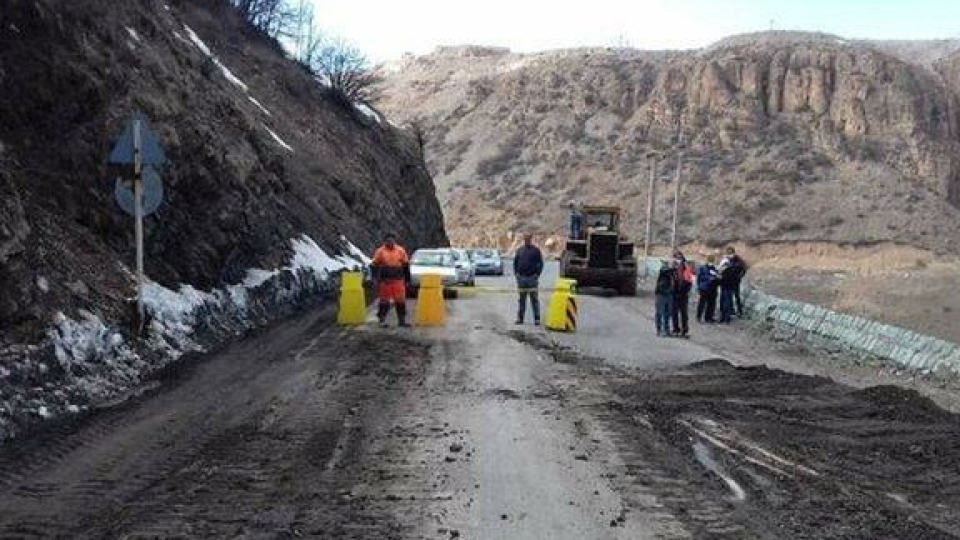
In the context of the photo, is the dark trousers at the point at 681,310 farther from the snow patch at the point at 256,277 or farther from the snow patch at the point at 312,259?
the snow patch at the point at 312,259

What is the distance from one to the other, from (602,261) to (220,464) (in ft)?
85.3

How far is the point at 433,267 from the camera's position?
26.8 meters

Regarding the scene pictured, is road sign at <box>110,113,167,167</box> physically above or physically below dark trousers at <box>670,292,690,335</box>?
above

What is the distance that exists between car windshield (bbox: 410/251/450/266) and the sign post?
14.2 metres

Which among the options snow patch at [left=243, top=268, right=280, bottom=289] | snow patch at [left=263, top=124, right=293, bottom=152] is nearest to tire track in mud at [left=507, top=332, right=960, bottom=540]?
snow patch at [left=243, top=268, right=280, bottom=289]

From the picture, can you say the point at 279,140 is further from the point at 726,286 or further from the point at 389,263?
the point at 726,286

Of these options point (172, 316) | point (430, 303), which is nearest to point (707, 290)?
point (430, 303)

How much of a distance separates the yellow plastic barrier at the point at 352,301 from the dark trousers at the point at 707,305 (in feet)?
28.8

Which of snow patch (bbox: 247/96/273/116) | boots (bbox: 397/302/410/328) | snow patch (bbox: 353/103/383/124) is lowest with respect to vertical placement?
boots (bbox: 397/302/410/328)

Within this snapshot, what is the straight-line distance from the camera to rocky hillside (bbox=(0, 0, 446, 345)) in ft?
39.0

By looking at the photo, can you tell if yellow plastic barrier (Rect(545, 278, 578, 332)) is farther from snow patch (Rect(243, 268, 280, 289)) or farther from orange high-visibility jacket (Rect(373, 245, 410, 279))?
snow patch (Rect(243, 268, 280, 289))

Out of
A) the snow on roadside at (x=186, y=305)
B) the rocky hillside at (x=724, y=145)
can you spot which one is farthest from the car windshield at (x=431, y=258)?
the rocky hillside at (x=724, y=145)

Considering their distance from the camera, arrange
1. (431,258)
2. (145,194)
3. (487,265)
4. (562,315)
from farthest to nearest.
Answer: (487,265), (431,258), (562,315), (145,194)

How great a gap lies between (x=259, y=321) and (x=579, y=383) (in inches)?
284
